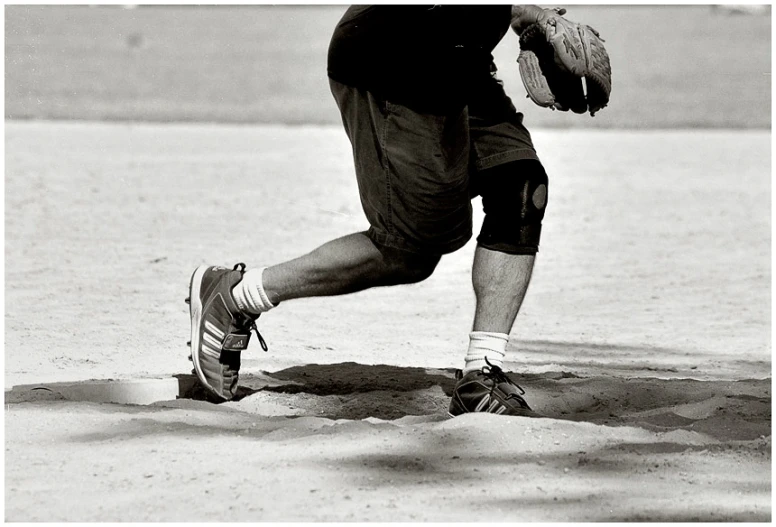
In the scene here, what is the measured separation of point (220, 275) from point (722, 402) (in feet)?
Answer: 5.55

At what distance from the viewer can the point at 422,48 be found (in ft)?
11.8

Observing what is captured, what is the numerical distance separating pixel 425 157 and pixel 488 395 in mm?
748

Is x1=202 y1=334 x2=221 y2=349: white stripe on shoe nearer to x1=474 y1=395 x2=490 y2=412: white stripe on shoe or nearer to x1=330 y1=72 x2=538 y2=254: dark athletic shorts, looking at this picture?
x1=330 y1=72 x2=538 y2=254: dark athletic shorts

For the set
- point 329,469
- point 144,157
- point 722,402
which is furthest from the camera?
point 144,157

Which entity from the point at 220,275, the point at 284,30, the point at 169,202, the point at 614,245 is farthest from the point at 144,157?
the point at 284,30

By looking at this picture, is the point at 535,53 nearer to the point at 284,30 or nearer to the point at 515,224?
the point at 515,224

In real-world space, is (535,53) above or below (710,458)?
above

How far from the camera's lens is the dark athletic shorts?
3609mm

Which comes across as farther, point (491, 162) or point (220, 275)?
point (220, 275)

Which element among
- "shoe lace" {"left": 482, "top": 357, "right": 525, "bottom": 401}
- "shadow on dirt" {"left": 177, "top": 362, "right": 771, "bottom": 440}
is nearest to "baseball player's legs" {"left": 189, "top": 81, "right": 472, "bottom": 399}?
"shadow on dirt" {"left": 177, "top": 362, "right": 771, "bottom": 440}

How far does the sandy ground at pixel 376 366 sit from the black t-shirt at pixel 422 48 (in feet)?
3.27

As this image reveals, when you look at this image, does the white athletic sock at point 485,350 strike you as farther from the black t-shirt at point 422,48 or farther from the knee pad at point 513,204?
the black t-shirt at point 422,48

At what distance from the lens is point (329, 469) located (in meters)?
2.87

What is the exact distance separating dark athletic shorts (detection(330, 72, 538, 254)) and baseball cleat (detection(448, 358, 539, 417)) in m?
0.42
